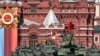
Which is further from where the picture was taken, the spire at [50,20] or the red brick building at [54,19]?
the spire at [50,20]

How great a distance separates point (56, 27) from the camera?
8144 cm

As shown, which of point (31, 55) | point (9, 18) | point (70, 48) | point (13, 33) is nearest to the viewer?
point (70, 48)

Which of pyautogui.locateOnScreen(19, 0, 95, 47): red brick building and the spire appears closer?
pyautogui.locateOnScreen(19, 0, 95, 47): red brick building

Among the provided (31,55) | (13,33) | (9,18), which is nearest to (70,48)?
(31,55)

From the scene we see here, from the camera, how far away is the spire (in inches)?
3238

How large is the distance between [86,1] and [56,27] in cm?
537

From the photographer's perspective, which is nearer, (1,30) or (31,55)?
(31,55)

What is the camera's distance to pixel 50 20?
272 ft

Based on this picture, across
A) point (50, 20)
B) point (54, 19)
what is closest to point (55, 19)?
point (54, 19)

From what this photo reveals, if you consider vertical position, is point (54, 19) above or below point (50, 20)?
above

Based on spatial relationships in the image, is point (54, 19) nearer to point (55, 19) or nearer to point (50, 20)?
point (55, 19)

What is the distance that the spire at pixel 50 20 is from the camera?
82250 millimetres

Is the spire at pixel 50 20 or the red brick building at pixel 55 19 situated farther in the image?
the spire at pixel 50 20

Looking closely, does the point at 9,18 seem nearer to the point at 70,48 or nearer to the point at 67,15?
the point at 70,48
